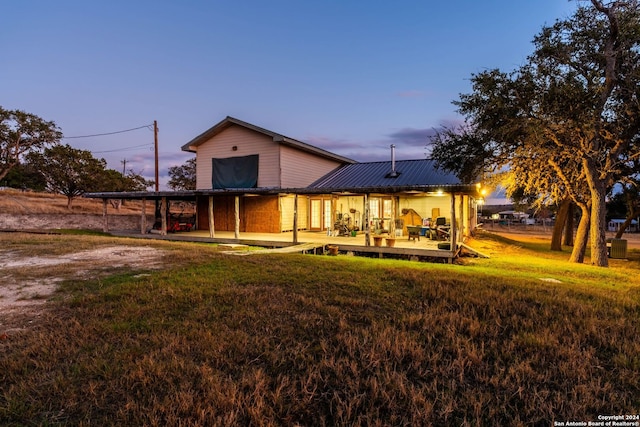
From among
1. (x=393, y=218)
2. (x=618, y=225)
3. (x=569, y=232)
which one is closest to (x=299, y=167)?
(x=393, y=218)

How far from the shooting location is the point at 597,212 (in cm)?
1188

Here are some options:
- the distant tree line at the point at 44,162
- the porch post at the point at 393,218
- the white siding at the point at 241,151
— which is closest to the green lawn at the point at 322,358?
the white siding at the point at 241,151

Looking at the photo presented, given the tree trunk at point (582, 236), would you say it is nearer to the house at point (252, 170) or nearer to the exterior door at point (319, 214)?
the exterior door at point (319, 214)

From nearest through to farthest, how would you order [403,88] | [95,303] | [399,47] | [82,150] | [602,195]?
[95,303] → [602,195] → [399,47] → [403,88] → [82,150]

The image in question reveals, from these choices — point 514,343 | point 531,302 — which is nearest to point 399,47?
point 531,302

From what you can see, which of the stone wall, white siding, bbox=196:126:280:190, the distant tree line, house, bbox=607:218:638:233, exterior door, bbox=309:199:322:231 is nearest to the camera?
white siding, bbox=196:126:280:190

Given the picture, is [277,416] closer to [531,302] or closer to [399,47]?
[531,302]

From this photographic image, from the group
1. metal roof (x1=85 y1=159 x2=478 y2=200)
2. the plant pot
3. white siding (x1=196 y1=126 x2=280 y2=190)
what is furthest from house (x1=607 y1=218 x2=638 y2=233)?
white siding (x1=196 y1=126 x2=280 y2=190)

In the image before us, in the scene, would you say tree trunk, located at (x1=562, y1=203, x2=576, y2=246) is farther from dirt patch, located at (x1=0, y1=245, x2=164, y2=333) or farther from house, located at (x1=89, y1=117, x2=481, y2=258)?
dirt patch, located at (x1=0, y1=245, x2=164, y2=333)

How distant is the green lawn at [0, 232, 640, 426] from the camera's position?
247 cm

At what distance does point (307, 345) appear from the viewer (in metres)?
3.54

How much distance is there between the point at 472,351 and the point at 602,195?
485 inches

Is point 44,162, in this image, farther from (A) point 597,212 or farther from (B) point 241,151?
(A) point 597,212

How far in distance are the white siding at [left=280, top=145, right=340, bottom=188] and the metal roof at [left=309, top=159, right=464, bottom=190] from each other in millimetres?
516
